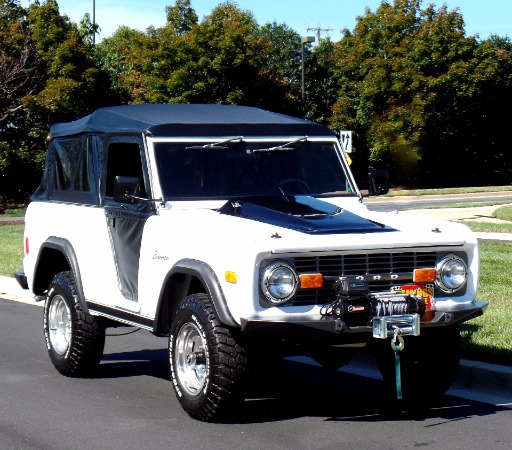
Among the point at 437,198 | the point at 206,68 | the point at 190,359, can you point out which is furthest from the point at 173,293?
the point at 206,68

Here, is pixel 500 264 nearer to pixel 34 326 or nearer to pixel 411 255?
pixel 34 326

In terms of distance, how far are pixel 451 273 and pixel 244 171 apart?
6.38ft

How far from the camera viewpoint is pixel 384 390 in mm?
8289

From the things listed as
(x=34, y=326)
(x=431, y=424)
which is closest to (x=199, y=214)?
(x=431, y=424)

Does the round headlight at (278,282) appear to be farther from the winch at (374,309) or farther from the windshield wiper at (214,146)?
the windshield wiper at (214,146)

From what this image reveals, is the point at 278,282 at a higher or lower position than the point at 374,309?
higher

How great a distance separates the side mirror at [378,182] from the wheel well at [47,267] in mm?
2773

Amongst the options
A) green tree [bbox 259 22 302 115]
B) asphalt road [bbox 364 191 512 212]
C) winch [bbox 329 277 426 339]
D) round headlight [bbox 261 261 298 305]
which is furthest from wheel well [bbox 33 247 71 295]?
green tree [bbox 259 22 302 115]

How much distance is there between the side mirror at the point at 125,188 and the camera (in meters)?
7.54

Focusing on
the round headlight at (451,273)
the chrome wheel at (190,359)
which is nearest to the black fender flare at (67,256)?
the chrome wheel at (190,359)

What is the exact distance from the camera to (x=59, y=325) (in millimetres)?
9086

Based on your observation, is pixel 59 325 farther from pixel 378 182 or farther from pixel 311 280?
pixel 311 280

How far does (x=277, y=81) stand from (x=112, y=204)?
139 feet

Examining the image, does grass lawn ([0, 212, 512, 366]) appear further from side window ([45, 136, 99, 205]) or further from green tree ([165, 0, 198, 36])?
green tree ([165, 0, 198, 36])
